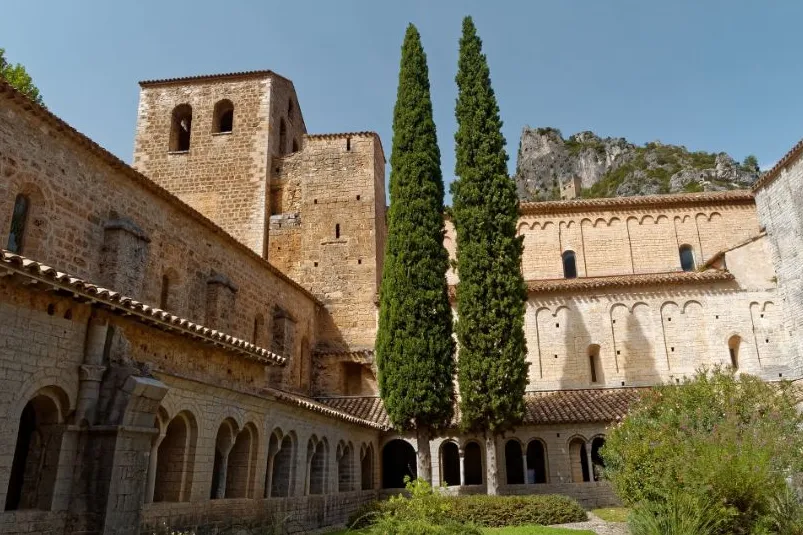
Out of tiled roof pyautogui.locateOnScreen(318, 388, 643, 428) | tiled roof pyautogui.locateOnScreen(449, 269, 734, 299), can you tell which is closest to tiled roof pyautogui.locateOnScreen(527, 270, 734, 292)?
tiled roof pyautogui.locateOnScreen(449, 269, 734, 299)

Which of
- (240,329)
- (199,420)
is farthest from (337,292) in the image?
(199,420)

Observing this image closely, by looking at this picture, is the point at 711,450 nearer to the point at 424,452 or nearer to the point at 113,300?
the point at 424,452

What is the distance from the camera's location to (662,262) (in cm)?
2725

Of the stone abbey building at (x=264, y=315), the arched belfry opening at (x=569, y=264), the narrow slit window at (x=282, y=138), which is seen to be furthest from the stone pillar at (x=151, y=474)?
the arched belfry opening at (x=569, y=264)

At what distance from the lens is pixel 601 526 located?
50.1 feet

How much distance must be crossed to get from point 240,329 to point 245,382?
6.56m

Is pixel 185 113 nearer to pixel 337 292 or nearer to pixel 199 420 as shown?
pixel 337 292

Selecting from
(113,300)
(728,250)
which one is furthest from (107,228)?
(728,250)

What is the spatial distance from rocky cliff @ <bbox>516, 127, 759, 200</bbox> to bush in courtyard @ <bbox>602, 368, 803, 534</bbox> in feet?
159

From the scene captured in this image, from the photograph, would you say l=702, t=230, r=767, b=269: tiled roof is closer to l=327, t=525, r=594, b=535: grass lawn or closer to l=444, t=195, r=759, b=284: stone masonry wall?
l=444, t=195, r=759, b=284: stone masonry wall

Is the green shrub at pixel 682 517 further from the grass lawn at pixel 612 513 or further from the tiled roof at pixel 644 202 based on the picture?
the tiled roof at pixel 644 202

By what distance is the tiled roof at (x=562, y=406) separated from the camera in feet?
68.8

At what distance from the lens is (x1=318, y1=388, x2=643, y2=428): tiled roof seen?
21.0 meters

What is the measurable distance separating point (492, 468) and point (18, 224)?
13.5 meters
